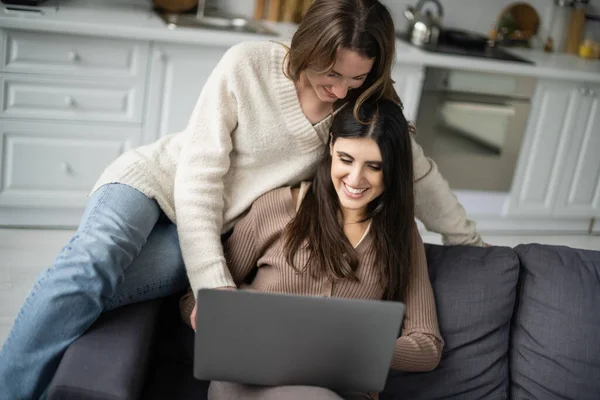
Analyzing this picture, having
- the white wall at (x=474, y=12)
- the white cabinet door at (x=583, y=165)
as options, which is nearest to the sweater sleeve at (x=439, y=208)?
the white cabinet door at (x=583, y=165)

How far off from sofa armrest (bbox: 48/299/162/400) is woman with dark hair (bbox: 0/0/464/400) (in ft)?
0.13

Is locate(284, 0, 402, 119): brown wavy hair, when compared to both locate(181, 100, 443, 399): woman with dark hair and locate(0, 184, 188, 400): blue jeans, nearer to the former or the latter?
locate(181, 100, 443, 399): woman with dark hair

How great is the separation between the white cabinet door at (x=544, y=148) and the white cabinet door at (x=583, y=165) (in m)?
0.03

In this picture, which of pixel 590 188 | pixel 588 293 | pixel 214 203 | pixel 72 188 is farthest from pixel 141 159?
pixel 590 188

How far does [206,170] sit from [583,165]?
2.61 meters

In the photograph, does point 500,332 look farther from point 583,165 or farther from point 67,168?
point 583,165

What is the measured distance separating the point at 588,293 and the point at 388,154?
640mm

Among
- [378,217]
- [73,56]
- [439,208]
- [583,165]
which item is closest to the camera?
[378,217]

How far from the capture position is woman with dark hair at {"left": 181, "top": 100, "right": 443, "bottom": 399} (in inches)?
71.9

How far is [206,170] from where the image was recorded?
6.35 feet

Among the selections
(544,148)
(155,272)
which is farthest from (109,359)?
(544,148)

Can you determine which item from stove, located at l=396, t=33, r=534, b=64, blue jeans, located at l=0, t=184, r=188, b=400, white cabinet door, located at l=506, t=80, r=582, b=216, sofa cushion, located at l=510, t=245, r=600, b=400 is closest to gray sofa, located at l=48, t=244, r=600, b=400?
sofa cushion, located at l=510, t=245, r=600, b=400

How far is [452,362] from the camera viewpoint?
1961 mm

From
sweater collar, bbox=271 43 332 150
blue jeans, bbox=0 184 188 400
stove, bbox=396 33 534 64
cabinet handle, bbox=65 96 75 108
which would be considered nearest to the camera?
blue jeans, bbox=0 184 188 400
